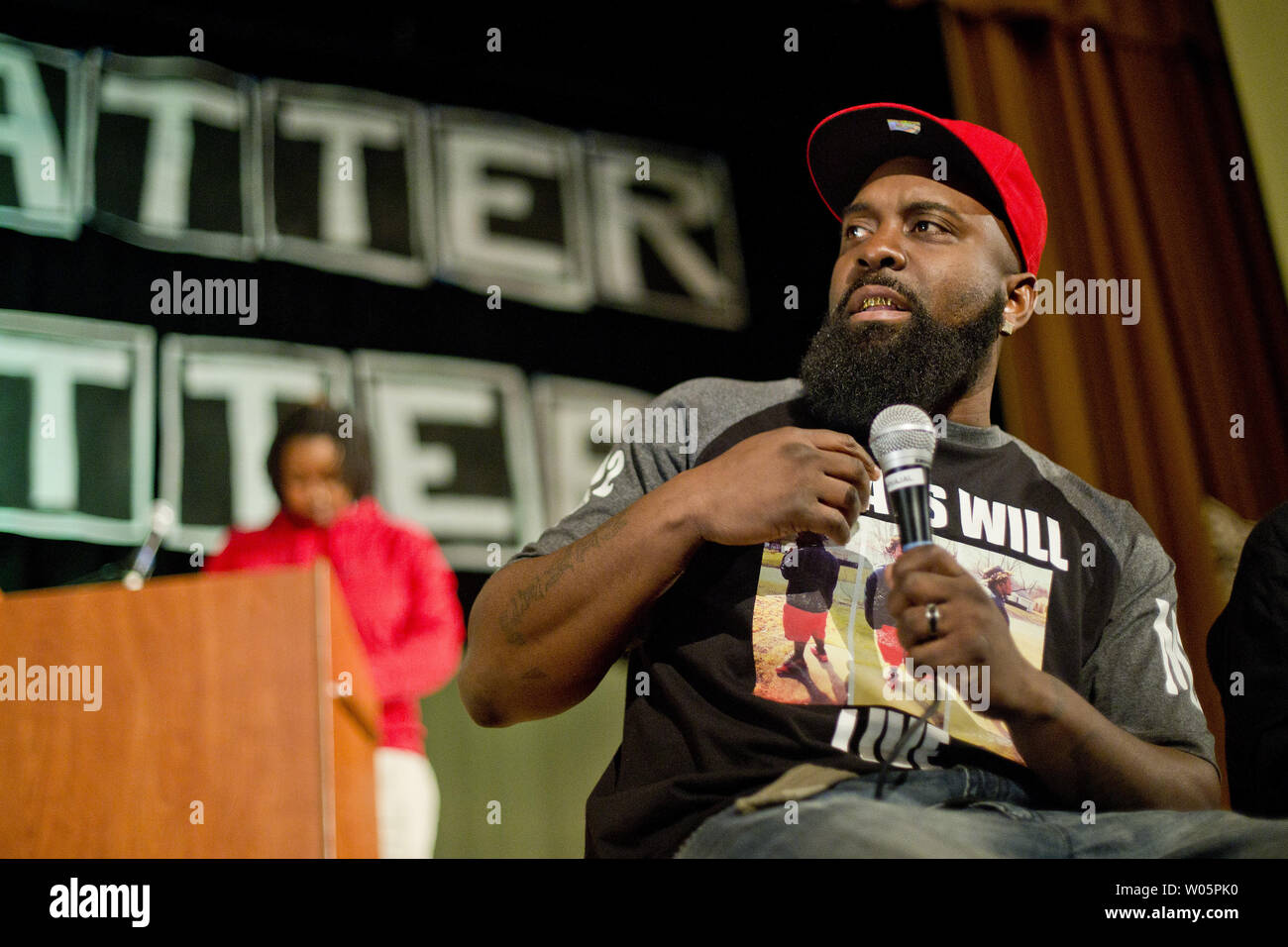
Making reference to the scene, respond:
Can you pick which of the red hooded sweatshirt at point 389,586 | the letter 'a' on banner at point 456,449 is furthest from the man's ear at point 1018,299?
the red hooded sweatshirt at point 389,586

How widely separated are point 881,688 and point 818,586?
0.14 m

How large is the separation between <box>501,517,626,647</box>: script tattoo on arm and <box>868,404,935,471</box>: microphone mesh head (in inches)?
12.2

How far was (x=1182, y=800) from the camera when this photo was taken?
1329 millimetres

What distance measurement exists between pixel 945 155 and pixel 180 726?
138cm

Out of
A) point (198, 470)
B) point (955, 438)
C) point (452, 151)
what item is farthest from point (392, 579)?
point (955, 438)

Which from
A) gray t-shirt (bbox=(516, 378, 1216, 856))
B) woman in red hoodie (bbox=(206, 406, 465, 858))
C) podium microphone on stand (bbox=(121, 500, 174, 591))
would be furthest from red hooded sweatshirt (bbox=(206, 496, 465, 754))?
gray t-shirt (bbox=(516, 378, 1216, 856))

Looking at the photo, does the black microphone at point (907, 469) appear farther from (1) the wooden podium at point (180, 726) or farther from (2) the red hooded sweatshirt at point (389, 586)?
(2) the red hooded sweatshirt at point (389, 586)

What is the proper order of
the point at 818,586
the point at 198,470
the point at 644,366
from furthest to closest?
the point at 644,366 → the point at 198,470 → the point at 818,586

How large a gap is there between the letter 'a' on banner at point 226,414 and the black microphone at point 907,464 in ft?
7.08

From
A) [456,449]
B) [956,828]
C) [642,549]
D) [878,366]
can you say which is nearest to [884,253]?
[878,366]

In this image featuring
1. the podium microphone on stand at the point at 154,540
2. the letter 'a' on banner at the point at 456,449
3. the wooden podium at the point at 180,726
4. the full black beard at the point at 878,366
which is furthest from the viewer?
the letter 'a' on banner at the point at 456,449

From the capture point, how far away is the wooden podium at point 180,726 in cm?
141

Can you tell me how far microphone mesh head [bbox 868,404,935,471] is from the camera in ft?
3.85
